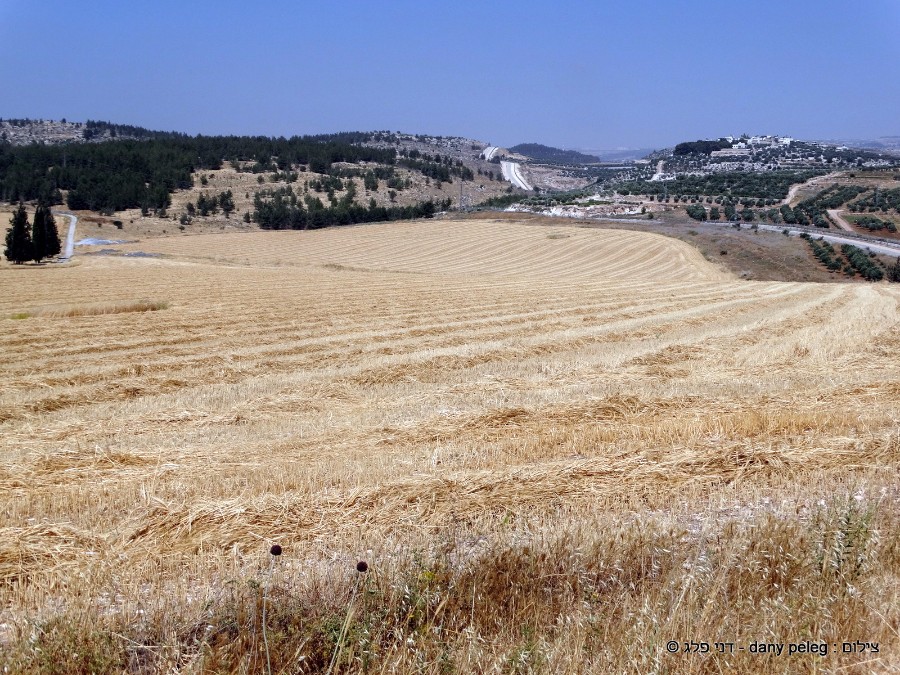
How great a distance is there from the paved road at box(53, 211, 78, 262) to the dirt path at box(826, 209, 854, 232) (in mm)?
87674

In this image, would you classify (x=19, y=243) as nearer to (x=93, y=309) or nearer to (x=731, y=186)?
(x=93, y=309)

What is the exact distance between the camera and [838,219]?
7762 cm

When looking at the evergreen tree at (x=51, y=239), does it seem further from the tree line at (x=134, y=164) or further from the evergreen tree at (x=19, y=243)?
the tree line at (x=134, y=164)

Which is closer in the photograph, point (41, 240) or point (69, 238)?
point (41, 240)

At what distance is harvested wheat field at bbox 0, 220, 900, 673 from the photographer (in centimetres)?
370

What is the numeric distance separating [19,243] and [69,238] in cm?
3618

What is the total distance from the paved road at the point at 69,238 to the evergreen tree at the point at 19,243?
5857 millimetres

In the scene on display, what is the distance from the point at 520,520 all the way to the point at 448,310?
2010 centimetres

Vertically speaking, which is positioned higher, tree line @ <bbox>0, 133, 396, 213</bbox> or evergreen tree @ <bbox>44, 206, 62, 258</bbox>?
tree line @ <bbox>0, 133, 396, 213</bbox>

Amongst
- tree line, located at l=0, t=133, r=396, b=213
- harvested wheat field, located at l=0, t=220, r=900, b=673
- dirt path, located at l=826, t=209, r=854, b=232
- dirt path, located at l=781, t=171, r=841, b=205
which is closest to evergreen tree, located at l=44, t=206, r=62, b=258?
harvested wheat field, located at l=0, t=220, r=900, b=673

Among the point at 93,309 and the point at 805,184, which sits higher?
the point at 805,184

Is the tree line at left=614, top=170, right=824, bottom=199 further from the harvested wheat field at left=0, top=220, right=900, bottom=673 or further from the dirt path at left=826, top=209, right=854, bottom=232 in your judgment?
the harvested wheat field at left=0, top=220, right=900, bottom=673

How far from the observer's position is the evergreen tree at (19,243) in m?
58.9

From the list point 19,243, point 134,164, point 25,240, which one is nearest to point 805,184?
point 25,240
